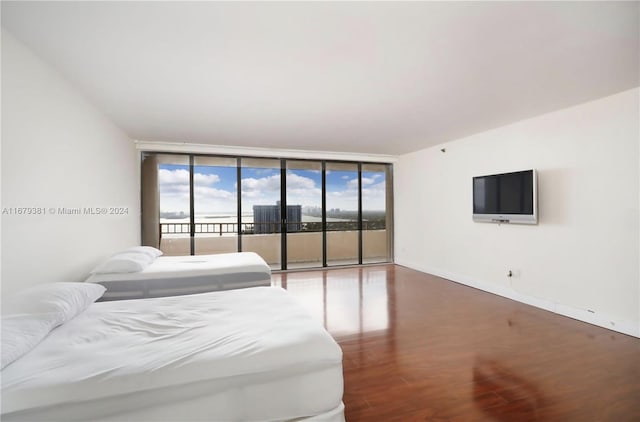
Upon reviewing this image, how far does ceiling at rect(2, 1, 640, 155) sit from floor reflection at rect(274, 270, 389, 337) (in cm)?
251

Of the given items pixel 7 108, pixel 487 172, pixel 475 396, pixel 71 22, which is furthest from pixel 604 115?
pixel 7 108

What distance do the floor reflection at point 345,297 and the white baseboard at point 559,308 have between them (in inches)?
55.1

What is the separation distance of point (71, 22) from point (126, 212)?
3.48 meters

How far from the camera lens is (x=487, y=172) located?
4695 mm

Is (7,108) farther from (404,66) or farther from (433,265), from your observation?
(433,265)

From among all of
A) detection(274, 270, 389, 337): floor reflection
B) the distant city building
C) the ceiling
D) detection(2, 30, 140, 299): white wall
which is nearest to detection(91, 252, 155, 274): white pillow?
detection(2, 30, 140, 299): white wall

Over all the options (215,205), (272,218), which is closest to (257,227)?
(272,218)

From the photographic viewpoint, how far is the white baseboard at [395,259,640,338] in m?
3.09

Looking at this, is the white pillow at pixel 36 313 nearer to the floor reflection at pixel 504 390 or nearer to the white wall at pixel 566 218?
the floor reflection at pixel 504 390

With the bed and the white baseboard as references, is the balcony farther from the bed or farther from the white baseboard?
the white baseboard

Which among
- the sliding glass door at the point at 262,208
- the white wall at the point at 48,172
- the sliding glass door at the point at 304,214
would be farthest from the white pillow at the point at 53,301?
the sliding glass door at the point at 304,214

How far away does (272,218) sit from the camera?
6.39 meters

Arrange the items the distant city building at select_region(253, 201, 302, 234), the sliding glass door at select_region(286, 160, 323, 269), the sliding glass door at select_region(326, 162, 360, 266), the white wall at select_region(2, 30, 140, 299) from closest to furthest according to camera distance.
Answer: the white wall at select_region(2, 30, 140, 299)
the distant city building at select_region(253, 201, 302, 234)
the sliding glass door at select_region(286, 160, 323, 269)
the sliding glass door at select_region(326, 162, 360, 266)

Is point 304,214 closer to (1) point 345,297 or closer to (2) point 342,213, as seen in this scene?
(2) point 342,213
